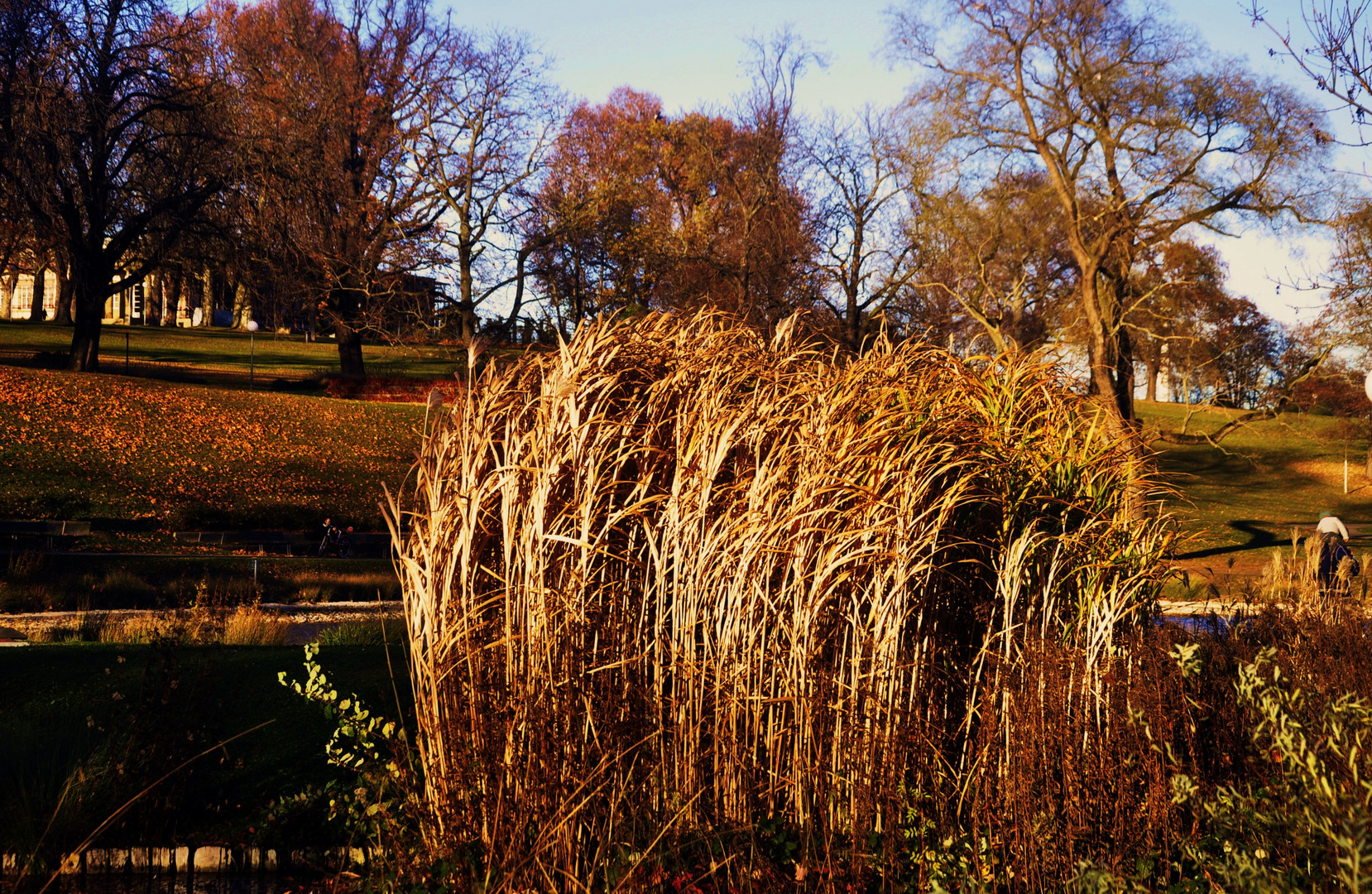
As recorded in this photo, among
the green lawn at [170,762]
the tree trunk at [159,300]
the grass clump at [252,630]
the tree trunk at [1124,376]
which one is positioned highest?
the tree trunk at [159,300]

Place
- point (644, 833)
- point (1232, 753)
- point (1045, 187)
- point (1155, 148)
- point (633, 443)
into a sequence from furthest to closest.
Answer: point (1045, 187), point (1155, 148), point (1232, 753), point (633, 443), point (644, 833)

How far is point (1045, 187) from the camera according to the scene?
2189 cm

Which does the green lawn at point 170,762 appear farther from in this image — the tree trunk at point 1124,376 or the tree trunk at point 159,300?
the tree trunk at point 159,300

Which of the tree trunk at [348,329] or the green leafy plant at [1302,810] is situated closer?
the green leafy plant at [1302,810]

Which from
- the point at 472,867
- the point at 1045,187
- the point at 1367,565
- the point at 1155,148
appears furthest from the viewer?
the point at 1045,187

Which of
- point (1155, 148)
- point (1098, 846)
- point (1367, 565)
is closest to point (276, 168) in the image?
point (1155, 148)

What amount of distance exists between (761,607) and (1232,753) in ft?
7.00

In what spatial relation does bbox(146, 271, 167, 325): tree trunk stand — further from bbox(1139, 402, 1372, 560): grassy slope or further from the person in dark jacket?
the person in dark jacket

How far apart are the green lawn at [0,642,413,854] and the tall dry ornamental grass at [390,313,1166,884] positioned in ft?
4.91

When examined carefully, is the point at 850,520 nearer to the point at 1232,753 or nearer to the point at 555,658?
the point at 555,658

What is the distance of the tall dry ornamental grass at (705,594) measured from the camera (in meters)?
3.23

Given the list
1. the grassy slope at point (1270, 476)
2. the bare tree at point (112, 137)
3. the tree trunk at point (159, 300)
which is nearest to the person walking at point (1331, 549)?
the grassy slope at point (1270, 476)

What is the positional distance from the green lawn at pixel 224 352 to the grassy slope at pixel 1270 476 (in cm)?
2104

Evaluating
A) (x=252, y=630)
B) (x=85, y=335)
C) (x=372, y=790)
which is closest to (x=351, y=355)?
(x=85, y=335)
